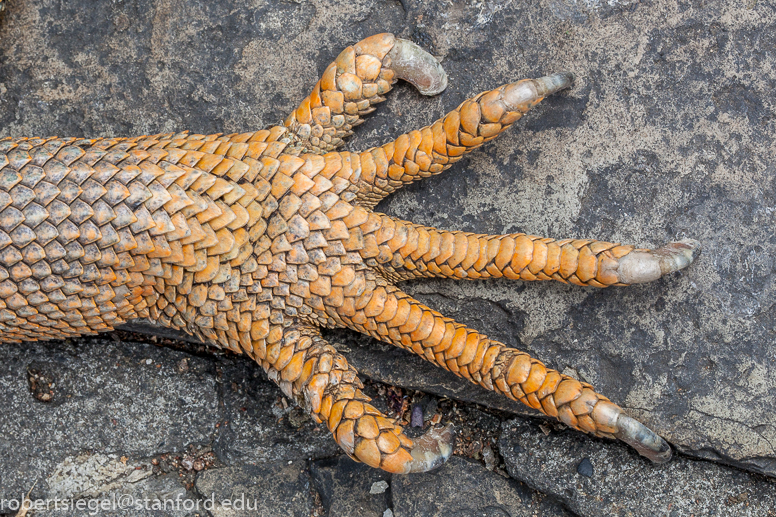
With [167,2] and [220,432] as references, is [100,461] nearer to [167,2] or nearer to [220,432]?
→ [220,432]

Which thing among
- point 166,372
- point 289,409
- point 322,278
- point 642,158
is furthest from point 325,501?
point 642,158

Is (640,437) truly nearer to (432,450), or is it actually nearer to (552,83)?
(432,450)

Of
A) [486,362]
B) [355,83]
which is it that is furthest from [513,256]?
[355,83]

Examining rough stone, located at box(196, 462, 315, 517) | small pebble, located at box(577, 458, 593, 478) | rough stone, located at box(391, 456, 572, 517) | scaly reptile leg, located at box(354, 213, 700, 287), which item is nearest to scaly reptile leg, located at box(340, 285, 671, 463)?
scaly reptile leg, located at box(354, 213, 700, 287)

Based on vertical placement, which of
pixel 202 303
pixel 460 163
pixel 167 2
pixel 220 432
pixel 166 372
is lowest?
pixel 220 432

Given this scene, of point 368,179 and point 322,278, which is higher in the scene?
point 368,179

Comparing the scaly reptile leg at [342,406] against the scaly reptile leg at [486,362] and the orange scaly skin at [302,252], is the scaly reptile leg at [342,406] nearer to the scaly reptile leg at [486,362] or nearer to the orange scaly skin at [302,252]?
the orange scaly skin at [302,252]

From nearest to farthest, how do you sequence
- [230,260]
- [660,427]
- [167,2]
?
1. [230,260]
2. [660,427]
3. [167,2]
